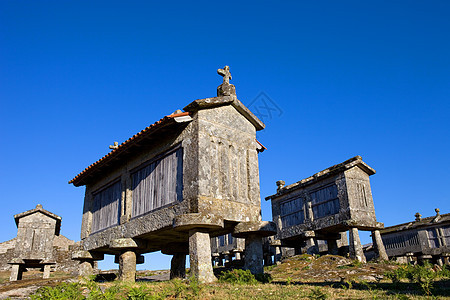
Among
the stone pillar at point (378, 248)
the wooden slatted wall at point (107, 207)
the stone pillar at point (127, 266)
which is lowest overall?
the stone pillar at point (127, 266)

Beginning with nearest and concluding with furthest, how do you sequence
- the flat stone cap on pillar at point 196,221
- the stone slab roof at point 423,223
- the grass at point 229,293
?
the grass at point 229,293 → the flat stone cap on pillar at point 196,221 → the stone slab roof at point 423,223

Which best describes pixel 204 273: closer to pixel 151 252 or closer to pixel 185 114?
pixel 185 114

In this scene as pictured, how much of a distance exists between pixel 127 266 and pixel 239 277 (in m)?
3.43

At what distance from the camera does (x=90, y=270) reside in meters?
12.2

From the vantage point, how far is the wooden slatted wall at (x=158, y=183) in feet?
28.5

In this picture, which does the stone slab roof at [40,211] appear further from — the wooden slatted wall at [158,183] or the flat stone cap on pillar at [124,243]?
the flat stone cap on pillar at [124,243]

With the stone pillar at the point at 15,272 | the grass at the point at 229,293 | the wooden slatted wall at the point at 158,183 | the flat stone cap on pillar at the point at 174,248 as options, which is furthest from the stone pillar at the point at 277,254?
the grass at the point at 229,293

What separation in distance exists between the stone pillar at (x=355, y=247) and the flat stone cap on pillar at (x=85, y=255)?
896cm

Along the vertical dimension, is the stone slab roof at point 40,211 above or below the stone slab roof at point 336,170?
below

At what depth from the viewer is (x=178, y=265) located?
36.4ft

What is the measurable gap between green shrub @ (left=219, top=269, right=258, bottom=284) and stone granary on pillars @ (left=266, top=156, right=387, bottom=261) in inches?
299

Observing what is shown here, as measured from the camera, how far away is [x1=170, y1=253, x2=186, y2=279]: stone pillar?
11.0 meters

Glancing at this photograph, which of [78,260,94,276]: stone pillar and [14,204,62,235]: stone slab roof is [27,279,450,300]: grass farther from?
[14,204,62,235]: stone slab roof

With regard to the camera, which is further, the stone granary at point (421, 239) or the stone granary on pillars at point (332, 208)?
the stone granary at point (421, 239)
